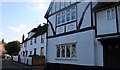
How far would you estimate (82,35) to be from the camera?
59.3 feet

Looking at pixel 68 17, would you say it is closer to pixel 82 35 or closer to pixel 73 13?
pixel 73 13

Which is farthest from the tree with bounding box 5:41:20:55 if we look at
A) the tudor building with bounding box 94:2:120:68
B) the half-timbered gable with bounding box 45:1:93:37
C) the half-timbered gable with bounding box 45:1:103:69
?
the tudor building with bounding box 94:2:120:68

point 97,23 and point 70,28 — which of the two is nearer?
point 97,23

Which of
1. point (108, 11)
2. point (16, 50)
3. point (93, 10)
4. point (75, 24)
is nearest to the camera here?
point (108, 11)

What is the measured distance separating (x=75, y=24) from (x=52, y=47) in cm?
538

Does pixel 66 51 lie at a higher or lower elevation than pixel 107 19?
lower

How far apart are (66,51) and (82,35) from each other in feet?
11.1

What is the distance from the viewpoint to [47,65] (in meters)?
23.8

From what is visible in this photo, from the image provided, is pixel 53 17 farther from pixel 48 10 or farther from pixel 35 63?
pixel 35 63

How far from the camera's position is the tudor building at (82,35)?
597 inches

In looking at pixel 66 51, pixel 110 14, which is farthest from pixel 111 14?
pixel 66 51

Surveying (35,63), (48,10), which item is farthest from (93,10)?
(35,63)

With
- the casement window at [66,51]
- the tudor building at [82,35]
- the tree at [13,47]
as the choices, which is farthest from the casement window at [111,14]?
the tree at [13,47]

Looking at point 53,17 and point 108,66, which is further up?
point 53,17
